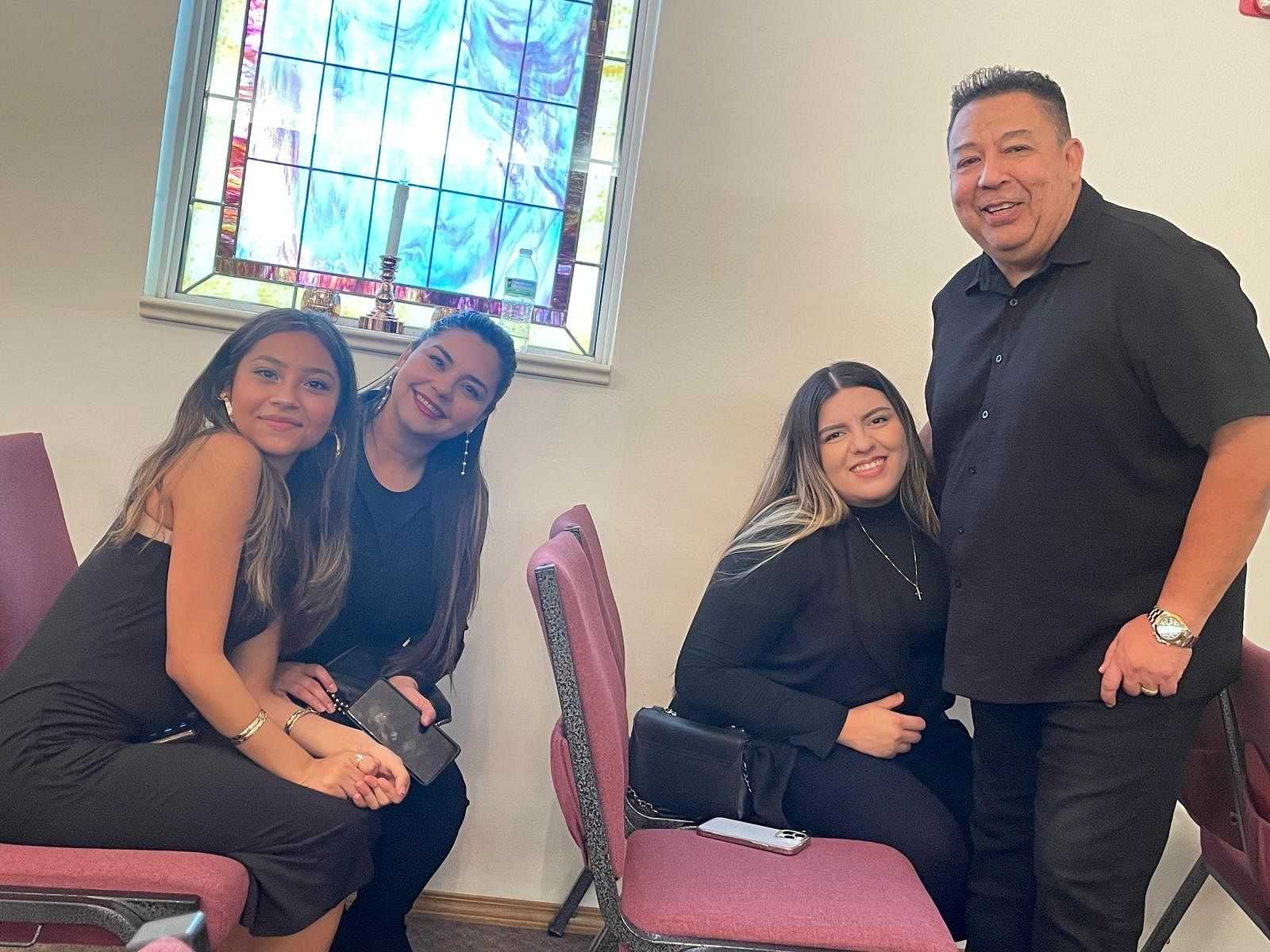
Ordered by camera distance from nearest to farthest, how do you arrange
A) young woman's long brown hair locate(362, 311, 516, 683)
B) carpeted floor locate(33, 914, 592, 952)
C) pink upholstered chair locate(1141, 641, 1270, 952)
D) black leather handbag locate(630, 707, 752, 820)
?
pink upholstered chair locate(1141, 641, 1270, 952) < black leather handbag locate(630, 707, 752, 820) < young woman's long brown hair locate(362, 311, 516, 683) < carpeted floor locate(33, 914, 592, 952)

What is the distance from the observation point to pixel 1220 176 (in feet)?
8.17

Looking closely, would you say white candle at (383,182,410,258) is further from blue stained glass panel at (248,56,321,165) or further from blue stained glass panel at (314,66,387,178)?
blue stained glass panel at (248,56,321,165)

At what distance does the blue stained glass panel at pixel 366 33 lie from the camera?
271 cm

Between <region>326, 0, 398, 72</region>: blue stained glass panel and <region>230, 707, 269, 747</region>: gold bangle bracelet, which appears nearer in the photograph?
<region>230, 707, 269, 747</region>: gold bangle bracelet

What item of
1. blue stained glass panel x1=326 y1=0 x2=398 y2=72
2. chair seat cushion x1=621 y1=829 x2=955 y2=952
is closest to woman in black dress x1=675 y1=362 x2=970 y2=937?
chair seat cushion x1=621 y1=829 x2=955 y2=952

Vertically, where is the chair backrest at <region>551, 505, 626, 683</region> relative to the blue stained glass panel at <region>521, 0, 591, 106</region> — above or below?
below

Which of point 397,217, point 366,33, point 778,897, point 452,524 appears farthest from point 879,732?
Result: point 366,33

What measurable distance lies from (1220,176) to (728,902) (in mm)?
2072

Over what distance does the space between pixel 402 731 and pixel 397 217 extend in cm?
140

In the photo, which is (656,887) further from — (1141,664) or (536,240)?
(536,240)

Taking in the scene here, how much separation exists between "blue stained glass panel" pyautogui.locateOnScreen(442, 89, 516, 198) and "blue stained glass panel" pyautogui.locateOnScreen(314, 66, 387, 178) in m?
0.19

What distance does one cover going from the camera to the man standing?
1.44 meters

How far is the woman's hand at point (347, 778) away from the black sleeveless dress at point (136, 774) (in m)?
0.03

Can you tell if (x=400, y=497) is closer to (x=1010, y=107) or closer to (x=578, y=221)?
(x=578, y=221)
